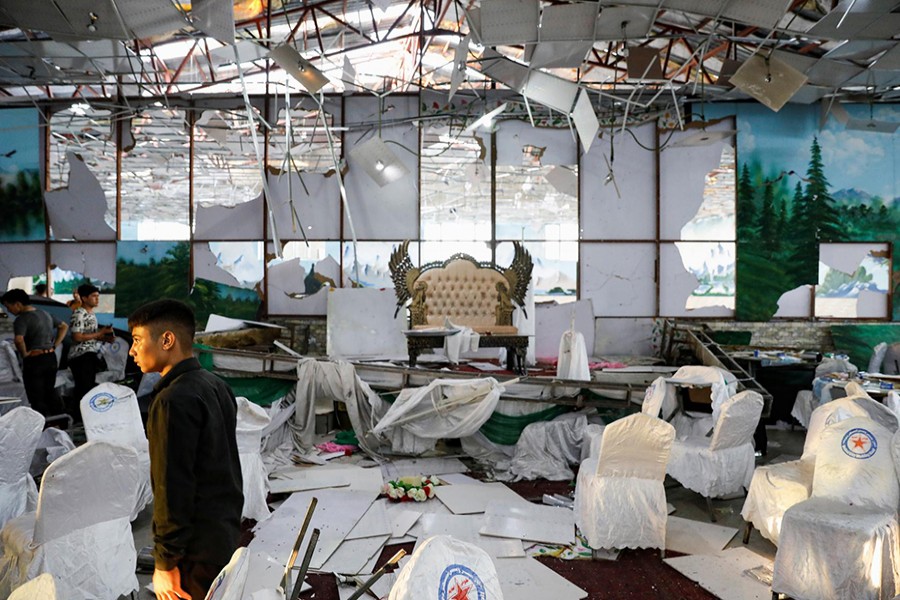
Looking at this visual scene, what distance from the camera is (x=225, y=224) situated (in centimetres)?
982

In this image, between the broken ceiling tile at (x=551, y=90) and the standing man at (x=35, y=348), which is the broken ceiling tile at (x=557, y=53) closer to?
the broken ceiling tile at (x=551, y=90)

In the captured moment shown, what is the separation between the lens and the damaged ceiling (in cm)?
460

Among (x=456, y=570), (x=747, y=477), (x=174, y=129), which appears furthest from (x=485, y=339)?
(x=456, y=570)

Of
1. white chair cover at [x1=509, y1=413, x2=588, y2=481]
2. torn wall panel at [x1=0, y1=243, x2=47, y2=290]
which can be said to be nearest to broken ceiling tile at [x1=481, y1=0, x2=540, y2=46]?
white chair cover at [x1=509, y1=413, x2=588, y2=481]

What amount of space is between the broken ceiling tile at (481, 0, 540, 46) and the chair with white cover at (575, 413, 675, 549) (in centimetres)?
297

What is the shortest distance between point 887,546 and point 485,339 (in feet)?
16.5

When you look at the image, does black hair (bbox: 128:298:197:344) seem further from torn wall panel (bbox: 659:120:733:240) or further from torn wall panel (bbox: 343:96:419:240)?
torn wall panel (bbox: 659:120:733:240)

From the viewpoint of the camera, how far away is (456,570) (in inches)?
60.2

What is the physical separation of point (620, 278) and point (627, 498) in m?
6.24

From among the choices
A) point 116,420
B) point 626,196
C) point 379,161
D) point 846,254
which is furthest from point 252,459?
point 846,254

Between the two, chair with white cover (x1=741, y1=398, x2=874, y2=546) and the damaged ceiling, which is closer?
chair with white cover (x1=741, y1=398, x2=874, y2=546)

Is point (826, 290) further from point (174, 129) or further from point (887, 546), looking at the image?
point (174, 129)

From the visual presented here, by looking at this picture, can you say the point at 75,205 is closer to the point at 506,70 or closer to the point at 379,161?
the point at 379,161

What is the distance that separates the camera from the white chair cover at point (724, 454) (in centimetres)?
439
